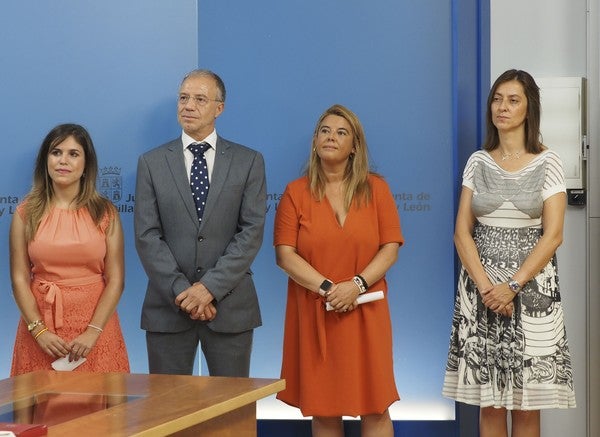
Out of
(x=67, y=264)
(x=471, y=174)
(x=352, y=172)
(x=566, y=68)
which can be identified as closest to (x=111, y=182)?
(x=67, y=264)

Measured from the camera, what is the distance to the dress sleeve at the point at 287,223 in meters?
4.64

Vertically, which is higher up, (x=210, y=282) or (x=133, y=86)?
(x=133, y=86)

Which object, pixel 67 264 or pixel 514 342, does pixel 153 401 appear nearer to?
pixel 67 264

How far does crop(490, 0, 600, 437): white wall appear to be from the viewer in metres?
5.17

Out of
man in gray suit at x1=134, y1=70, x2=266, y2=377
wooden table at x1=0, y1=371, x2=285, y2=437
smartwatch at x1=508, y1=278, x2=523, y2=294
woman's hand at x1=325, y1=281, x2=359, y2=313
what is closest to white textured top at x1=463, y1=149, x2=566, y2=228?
smartwatch at x1=508, y1=278, x2=523, y2=294

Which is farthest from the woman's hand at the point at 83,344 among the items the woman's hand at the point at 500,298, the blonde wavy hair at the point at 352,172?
the woman's hand at the point at 500,298

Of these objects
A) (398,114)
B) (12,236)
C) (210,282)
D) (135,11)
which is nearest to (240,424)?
(210,282)

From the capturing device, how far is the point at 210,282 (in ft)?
14.0

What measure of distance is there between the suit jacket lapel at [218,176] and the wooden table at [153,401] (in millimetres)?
1250

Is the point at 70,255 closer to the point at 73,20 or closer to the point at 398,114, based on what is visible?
the point at 73,20

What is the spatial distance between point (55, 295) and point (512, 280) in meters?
2.02

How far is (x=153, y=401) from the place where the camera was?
2834 mm

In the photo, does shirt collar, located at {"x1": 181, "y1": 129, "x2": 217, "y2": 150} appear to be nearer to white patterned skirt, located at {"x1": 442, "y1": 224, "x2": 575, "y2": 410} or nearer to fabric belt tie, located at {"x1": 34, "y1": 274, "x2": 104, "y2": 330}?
fabric belt tie, located at {"x1": 34, "y1": 274, "x2": 104, "y2": 330}

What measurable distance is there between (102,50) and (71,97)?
30 centimetres
